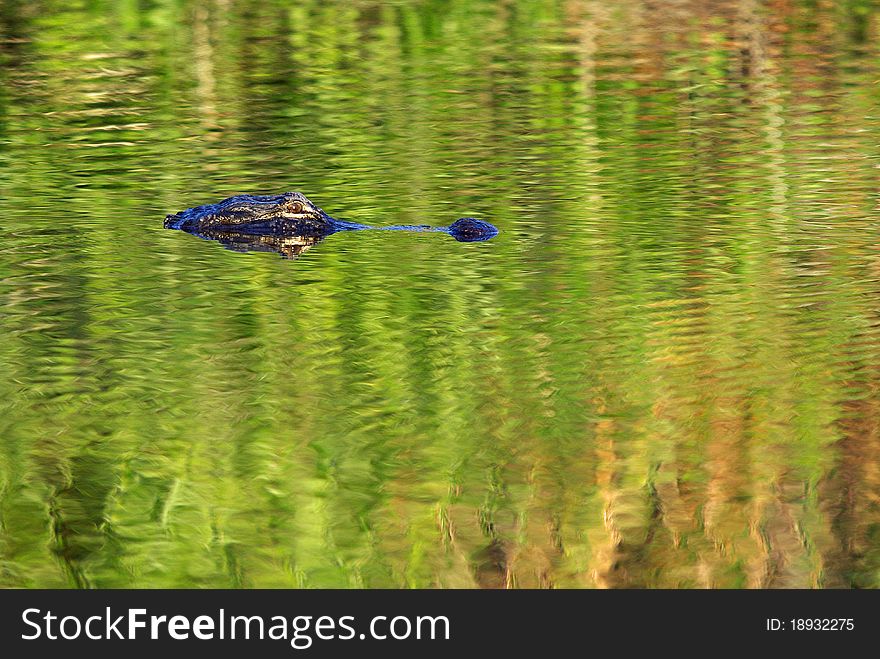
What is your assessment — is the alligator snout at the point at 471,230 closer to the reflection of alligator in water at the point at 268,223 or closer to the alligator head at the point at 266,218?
the reflection of alligator in water at the point at 268,223

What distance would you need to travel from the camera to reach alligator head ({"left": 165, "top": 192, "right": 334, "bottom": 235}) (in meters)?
9.43

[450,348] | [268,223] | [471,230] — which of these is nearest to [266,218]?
[268,223]

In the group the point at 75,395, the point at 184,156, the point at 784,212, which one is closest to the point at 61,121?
the point at 184,156

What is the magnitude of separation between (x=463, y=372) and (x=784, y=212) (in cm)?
365

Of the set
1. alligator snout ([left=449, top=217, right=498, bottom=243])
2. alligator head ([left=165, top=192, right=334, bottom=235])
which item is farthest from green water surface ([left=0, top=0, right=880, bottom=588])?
alligator head ([left=165, top=192, right=334, bottom=235])

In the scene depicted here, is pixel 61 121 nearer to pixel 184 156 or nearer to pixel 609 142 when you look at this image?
pixel 184 156

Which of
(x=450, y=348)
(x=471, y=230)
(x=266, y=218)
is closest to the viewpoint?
(x=450, y=348)

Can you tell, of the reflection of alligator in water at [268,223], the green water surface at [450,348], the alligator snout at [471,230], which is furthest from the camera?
the reflection of alligator in water at [268,223]

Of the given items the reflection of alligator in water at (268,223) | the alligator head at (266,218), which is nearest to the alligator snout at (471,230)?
the reflection of alligator in water at (268,223)

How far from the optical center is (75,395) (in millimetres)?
6512

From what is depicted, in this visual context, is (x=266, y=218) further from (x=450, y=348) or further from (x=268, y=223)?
(x=450, y=348)

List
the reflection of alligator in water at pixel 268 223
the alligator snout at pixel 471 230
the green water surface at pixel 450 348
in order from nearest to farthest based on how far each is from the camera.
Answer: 1. the green water surface at pixel 450 348
2. the alligator snout at pixel 471 230
3. the reflection of alligator in water at pixel 268 223

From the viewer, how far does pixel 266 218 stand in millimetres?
9445

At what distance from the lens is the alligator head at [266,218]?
9.43 metres
